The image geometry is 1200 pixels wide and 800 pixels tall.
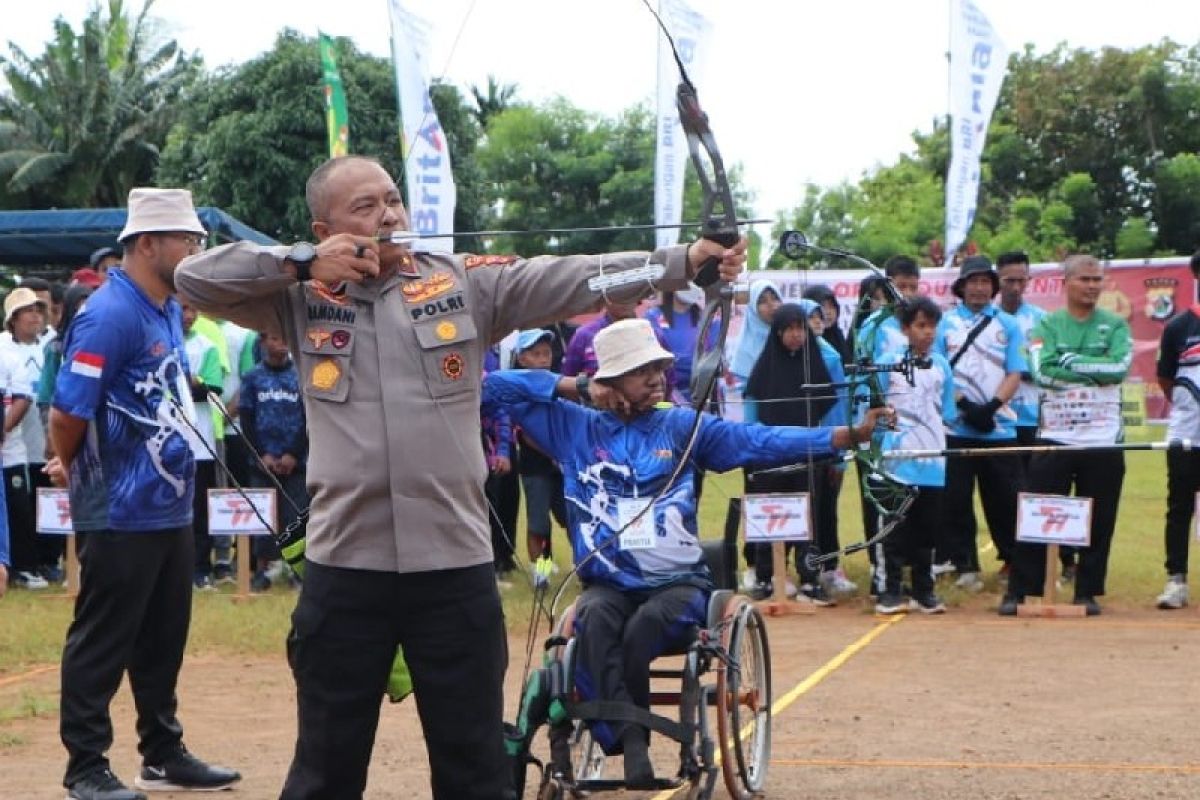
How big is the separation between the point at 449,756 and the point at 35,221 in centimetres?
1961

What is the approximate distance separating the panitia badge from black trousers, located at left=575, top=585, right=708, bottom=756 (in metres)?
2.00

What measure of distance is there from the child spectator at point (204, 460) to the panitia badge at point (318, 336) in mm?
7012

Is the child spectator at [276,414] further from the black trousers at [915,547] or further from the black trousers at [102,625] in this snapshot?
the black trousers at [102,625]

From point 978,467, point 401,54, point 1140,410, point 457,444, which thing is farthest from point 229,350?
point 1140,410

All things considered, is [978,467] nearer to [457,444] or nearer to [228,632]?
[228,632]

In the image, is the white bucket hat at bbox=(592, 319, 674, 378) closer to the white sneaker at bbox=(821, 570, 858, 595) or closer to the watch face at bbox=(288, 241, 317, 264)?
the watch face at bbox=(288, 241, 317, 264)

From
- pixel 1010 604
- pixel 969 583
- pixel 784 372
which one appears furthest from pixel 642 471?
pixel 969 583

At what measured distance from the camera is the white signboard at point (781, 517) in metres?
11.1

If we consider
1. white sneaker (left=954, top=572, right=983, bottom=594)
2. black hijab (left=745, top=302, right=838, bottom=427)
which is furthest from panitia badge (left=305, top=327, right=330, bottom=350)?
white sneaker (left=954, top=572, right=983, bottom=594)

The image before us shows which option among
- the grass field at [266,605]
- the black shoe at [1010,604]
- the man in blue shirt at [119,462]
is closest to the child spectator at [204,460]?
the grass field at [266,605]

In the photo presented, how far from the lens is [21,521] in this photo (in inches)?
515

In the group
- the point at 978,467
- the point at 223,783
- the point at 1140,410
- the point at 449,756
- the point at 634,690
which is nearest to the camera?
the point at 449,756

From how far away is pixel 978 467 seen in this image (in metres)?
12.0

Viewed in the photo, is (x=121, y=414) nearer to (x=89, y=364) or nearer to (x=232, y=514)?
(x=89, y=364)
